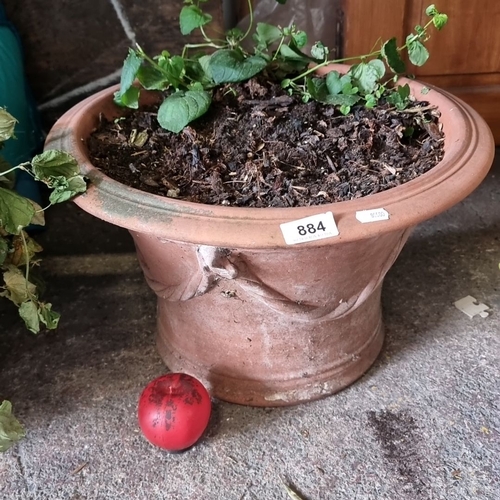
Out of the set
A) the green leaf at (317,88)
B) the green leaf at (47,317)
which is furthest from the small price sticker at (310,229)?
the green leaf at (47,317)

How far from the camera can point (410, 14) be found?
166 centimetres

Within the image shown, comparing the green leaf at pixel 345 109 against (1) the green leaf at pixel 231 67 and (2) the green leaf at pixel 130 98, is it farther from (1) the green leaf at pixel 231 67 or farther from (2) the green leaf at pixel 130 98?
(2) the green leaf at pixel 130 98

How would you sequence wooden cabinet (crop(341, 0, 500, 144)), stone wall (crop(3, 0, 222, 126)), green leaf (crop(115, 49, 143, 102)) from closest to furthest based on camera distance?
green leaf (crop(115, 49, 143, 102))
stone wall (crop(3, 0, 222, 126))
wooden cabinet (crop(341, 0, 500, 144))

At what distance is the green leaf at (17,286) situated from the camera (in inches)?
42.9

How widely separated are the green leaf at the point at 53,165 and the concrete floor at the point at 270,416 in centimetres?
47

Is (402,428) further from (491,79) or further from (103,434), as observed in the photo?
(491,79)

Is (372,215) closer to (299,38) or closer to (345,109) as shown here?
(345,109)

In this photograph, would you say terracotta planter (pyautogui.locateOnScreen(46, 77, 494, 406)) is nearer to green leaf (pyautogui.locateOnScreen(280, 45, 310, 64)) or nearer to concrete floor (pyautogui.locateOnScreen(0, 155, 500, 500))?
concrete floor (pyautogui.locateOnScreen(0, 155, 500, 500))

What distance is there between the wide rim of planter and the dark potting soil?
0.07m

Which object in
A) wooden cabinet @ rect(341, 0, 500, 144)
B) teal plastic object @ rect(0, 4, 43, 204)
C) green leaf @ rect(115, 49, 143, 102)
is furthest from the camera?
wooden cabinet @ rect(341, 0, 500, 144)

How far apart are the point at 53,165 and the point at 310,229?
1.38ft

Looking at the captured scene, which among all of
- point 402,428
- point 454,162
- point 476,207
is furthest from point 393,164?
point 476,207

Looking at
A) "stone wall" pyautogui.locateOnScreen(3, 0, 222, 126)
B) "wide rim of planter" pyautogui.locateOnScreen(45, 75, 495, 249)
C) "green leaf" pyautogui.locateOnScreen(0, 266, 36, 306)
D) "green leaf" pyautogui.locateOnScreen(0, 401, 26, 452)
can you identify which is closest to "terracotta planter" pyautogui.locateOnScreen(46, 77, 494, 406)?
"wide rim of planter" pyautogui.locateOnScreen(45, 75, 495, 249)

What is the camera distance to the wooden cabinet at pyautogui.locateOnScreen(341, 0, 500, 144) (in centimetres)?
163
